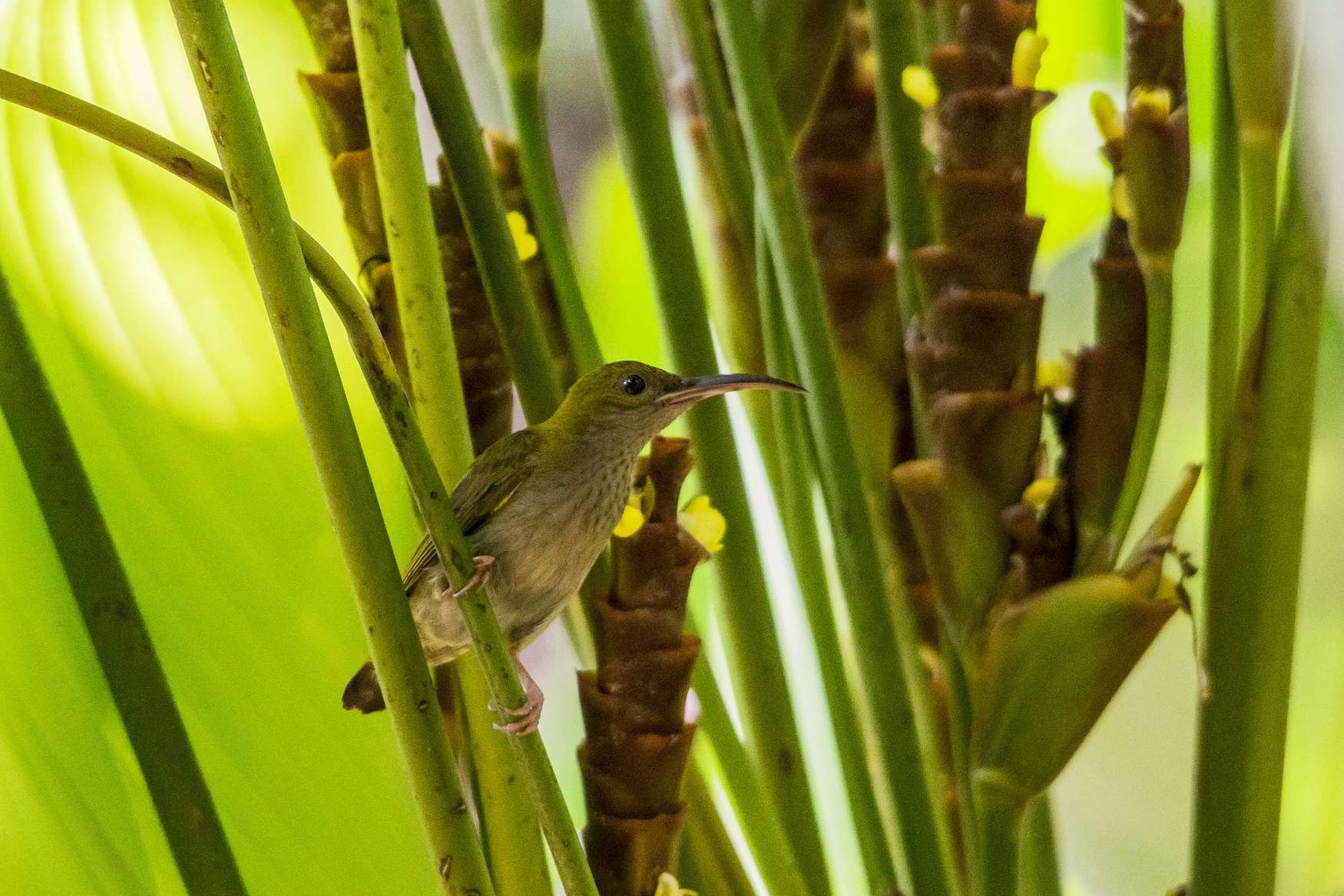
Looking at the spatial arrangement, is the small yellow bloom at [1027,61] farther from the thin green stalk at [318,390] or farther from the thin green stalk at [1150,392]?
the thin green stalk at [318,390]

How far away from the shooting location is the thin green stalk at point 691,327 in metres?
0.42

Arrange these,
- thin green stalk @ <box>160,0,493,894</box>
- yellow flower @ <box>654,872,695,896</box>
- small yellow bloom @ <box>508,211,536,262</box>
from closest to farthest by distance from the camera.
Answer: thin green stalk @ <box>160,0,493,894</box>
yellow flower @ <box>654,872,695,896</box>
small yellow bloom @ <box>508,211,536,262</box>

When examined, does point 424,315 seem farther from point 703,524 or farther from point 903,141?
point 903,141

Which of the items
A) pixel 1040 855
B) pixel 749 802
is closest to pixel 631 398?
pixel 749 802

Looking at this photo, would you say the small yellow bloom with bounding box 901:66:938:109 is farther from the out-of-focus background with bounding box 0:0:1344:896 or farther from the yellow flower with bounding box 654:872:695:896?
the yellow flower with bounding box 654:872:695:896

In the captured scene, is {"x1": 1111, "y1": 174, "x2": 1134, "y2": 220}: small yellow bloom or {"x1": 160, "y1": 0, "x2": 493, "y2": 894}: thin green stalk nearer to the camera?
{"x1": 160, "y1": 0, "x2": 493, "y2": 894}: thin green stalk

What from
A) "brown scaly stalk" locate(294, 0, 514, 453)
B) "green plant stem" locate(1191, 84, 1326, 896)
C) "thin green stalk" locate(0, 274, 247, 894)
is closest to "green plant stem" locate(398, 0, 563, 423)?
"brown scaly stalk" locate(294, 0, 514, 453)

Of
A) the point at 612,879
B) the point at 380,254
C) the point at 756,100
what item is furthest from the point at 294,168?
the point at 612,879

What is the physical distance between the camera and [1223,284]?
1.38 feet

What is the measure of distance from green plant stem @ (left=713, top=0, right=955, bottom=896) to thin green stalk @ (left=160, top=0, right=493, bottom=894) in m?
0.18

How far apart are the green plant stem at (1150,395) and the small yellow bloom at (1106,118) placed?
5 cm

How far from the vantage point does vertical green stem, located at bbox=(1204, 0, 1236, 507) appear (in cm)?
42

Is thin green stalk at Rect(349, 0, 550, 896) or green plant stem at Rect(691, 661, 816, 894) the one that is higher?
thin green stalk at Rect(349, 0, 550, 896)

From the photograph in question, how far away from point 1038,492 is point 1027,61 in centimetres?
14
